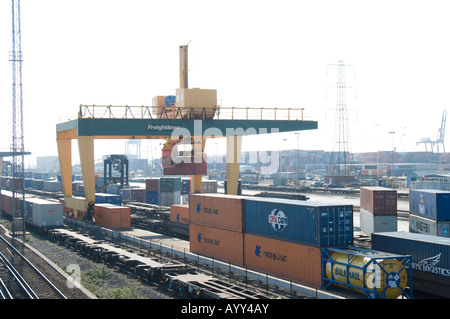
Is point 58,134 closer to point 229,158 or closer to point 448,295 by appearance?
point 229,158

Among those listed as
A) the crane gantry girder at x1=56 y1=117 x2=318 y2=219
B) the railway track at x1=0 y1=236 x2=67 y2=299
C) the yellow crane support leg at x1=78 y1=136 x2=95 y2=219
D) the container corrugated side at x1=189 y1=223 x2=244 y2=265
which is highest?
the crane gantry girder at x1=56 y1=117 x2=318 y2=219

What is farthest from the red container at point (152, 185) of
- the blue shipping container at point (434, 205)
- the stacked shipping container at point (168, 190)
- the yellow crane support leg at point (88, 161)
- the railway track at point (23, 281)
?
the blue shipping container at point (434, 205)

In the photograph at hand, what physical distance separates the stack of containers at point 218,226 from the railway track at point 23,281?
9.52 meters

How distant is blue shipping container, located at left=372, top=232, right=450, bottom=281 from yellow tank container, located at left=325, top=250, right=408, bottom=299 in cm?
162

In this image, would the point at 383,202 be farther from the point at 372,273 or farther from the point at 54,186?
the point at 54,186

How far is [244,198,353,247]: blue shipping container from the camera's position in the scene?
22250mm

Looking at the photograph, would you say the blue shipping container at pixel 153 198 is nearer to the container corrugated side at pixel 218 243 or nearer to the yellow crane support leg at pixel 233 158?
the yellow crane support leg at pixel 233 158

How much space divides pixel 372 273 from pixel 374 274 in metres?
0.12

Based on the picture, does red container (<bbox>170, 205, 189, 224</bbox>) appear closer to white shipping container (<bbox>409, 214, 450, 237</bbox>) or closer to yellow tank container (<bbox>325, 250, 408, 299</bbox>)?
white shipping container (<bbox>409, 214, 450, 237</bbox>)

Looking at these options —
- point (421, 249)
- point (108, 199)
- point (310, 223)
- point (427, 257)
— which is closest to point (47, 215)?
point (108, 199)

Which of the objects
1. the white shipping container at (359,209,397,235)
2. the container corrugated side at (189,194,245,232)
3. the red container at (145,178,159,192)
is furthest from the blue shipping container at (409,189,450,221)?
the red container at (145,178,159,192)

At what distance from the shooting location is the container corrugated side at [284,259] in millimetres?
22453

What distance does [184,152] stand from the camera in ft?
139
